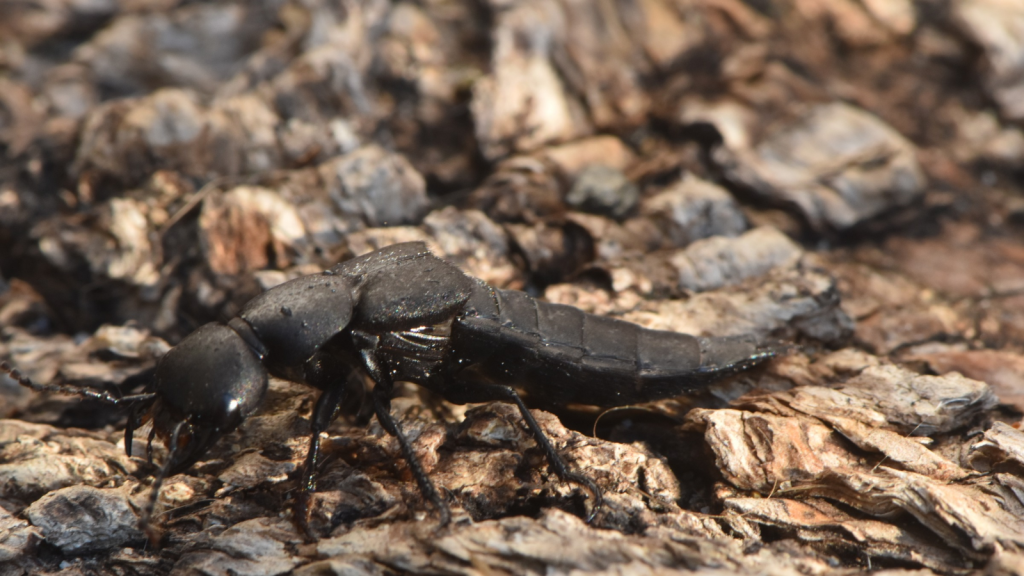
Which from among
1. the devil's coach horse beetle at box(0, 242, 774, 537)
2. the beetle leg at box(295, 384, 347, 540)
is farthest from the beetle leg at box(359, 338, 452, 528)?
the beetle leg at box(295, 384, 347, 540)

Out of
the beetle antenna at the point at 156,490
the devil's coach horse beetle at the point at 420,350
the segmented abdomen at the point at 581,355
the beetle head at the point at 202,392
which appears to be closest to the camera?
the beetle antenna at the point at 156,490

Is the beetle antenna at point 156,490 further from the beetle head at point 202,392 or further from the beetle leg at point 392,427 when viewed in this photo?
the beetle leg at point 392,427

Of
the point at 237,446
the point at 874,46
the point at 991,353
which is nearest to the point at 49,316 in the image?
the point at 237,446

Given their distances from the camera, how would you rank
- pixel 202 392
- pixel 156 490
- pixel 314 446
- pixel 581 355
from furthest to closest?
pixel 581 355, pixel 314 446, pixel 202 392, pixel 156 490

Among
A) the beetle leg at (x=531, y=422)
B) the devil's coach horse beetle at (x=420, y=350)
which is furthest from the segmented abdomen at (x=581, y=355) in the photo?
the beetle leg at (x=531, y=422)

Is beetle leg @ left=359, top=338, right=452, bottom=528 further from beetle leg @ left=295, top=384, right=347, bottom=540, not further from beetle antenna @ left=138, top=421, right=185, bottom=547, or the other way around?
beetle antenna @ left=138, top=421, right=185, bottom=547

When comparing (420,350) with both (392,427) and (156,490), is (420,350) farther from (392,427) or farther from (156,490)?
(156,490)

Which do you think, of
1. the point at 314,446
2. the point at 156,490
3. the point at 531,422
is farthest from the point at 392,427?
the point at 156,490
